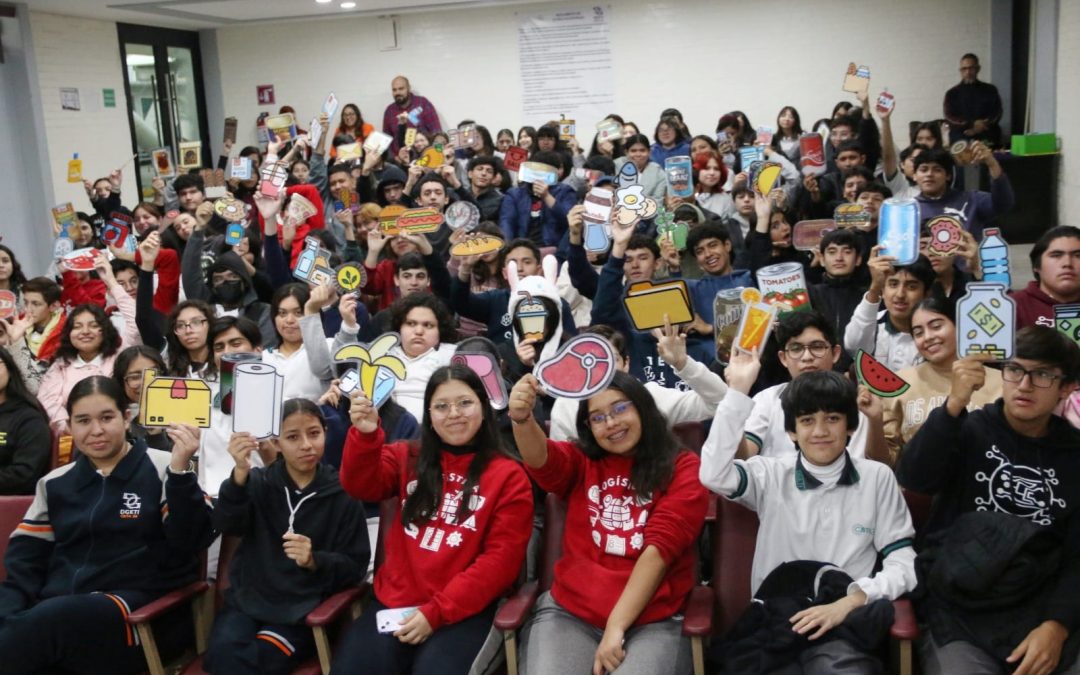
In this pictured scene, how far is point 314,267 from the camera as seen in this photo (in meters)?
3.86

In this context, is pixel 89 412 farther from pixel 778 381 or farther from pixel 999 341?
pixel 999 341

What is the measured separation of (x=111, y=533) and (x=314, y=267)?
1.35m

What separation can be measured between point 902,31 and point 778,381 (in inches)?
331

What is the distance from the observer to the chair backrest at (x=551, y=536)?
8.93ft

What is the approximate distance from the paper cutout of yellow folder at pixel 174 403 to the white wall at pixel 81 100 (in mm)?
7287

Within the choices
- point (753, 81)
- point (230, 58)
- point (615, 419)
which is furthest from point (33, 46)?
point (615, 419)

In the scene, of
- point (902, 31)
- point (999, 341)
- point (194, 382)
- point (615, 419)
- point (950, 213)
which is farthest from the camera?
point (902, 31)

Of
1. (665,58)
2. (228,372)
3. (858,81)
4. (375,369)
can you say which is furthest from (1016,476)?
(665,58)

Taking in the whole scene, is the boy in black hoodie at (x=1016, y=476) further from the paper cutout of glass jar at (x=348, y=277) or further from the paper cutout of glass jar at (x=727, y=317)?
the paper cutout of glass jar at (x=348, y=277)

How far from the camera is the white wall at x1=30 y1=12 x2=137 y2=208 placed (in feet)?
29.9

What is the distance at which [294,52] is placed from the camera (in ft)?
38.4

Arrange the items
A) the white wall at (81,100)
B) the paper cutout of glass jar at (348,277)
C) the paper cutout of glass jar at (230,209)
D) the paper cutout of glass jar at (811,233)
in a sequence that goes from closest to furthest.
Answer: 1. the paper cutout of glass jar at (348,277)
2. the paper cutout of glass jar at (811,233)
3. the paper cutout of glass jar at (230,209)
4. the white wall at (81,100)

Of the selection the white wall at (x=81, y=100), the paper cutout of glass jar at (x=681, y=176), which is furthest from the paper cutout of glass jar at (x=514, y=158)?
the white wall at (x=81, y=100)

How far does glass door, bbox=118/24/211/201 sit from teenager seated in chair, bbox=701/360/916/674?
8898 millimetres
